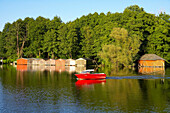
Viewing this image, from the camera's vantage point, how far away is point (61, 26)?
12300cm

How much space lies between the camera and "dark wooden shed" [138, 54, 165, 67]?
90.9 meters

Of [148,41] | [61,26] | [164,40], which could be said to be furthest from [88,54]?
[164,40]

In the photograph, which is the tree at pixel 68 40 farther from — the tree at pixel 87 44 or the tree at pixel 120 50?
the tree at pixel 120 50

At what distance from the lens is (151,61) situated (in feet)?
304

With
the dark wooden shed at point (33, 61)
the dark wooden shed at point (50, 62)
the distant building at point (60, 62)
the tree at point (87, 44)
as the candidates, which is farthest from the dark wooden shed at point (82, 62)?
the dark wooden shed at point (33, 61)

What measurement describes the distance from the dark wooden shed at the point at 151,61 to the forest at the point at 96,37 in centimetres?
323

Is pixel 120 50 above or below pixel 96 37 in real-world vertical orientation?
below

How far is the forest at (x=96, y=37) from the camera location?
8725 centimetres

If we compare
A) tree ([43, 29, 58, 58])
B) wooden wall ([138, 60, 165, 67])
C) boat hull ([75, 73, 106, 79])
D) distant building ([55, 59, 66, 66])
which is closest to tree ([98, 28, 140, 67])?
wooden wall ([138, 60, 165, 67])

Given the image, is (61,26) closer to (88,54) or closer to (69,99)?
(88,54)

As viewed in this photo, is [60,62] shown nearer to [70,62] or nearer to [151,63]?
[70,62]

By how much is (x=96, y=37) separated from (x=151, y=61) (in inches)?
1340

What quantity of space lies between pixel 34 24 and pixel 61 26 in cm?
2030

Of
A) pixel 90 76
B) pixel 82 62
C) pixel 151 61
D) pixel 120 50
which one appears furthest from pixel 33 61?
pixel 90 76
